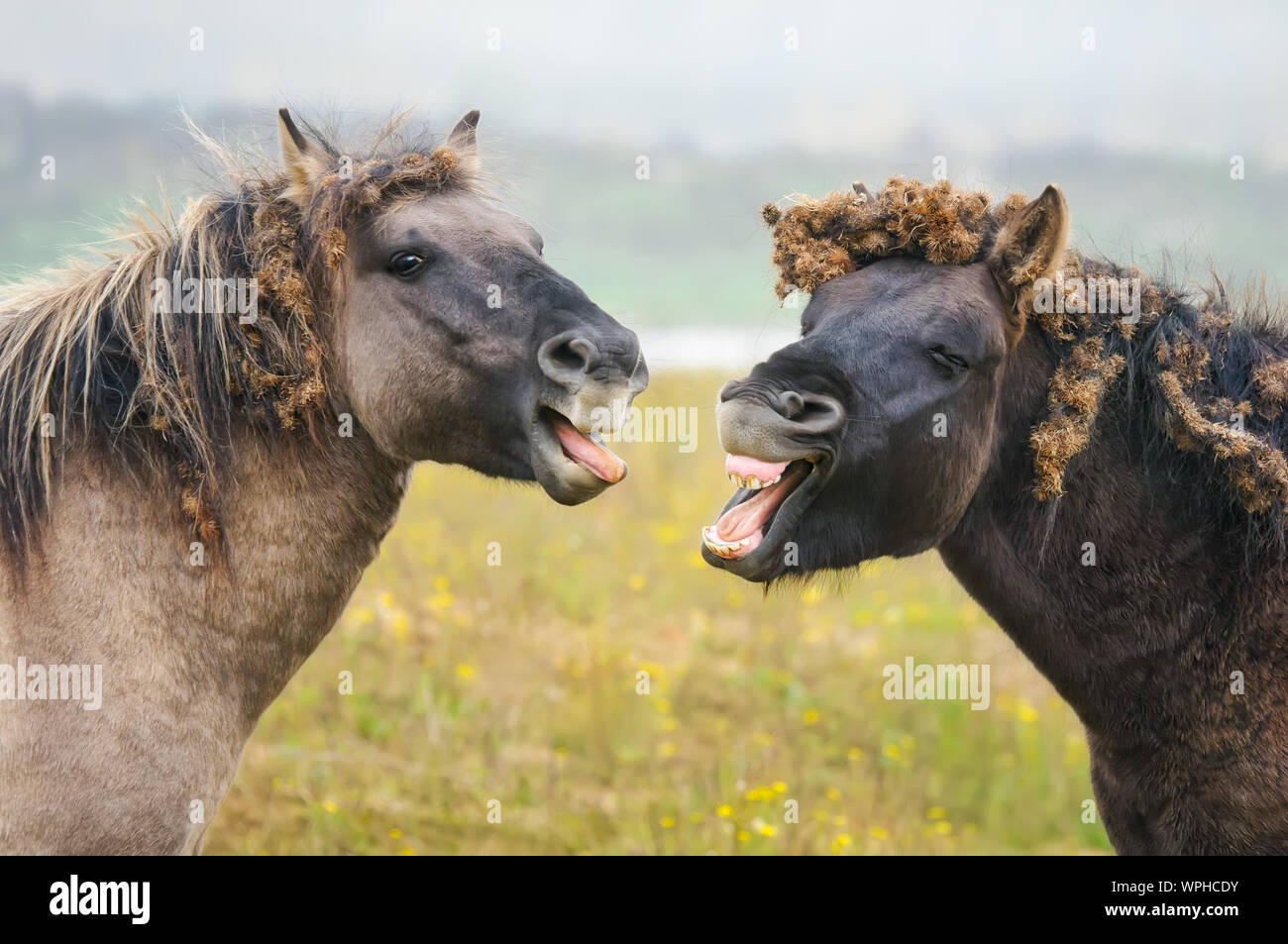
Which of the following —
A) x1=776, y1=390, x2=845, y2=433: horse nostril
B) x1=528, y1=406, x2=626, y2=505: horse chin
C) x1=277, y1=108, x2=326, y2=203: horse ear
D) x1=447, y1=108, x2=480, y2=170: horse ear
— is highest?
x1=447, y1=108, x2=480, y2=170: horse ear

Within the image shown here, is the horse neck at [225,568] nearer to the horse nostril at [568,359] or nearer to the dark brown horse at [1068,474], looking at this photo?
the horse nostril at [568,359]

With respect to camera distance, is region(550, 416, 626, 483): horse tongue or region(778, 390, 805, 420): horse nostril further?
region(550, 416, 626, 483): horse tongue

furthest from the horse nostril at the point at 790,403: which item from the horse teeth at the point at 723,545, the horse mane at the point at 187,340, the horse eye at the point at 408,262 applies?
the horse mane at the point at 187,340

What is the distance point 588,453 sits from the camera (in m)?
4.00

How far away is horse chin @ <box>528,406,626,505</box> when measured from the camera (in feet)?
12.9

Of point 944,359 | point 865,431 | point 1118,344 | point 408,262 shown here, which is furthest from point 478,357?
point 1118,344

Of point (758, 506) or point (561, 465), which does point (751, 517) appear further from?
point (561, 465)

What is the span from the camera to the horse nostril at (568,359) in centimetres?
386

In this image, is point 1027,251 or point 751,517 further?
point 1027,251

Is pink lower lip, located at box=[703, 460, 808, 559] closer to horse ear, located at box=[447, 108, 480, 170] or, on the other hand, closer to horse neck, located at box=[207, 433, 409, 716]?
horse neck, located at box=[207, 433, 409, 716]

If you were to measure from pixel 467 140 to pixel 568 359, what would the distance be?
Answer: 4.56 ft

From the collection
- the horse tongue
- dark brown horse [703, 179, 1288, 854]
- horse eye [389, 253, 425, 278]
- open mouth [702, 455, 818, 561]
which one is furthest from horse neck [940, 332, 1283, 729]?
horse eye [389, 253, 425, 278]

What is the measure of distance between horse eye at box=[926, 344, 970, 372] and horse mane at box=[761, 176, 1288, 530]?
343 millimetres

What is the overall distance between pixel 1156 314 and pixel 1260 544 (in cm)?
90
